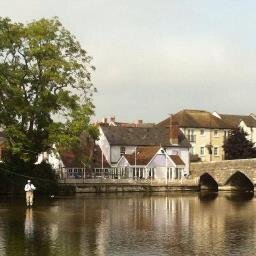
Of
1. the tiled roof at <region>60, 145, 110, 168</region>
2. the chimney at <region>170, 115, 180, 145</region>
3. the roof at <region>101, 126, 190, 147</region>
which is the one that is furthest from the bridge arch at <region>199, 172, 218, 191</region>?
the tiled roof at <region>60, 145, 110, 168</region>

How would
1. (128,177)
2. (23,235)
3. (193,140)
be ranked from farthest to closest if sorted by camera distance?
(193,140), (128,177), (23,235)

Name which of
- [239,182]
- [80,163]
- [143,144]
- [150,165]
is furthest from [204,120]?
[80,163]

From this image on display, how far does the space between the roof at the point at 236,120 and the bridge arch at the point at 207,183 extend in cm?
2103

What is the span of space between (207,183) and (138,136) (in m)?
11.6

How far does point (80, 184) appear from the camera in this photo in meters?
66.2

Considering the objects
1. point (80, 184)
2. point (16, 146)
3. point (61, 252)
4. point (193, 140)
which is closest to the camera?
point (61, 252)

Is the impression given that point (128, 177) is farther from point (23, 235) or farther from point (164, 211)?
point (23, 235)

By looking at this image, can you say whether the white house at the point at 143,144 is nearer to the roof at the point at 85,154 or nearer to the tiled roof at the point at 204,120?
the roof at the point at 85,154

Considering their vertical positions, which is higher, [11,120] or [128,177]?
[11,120]

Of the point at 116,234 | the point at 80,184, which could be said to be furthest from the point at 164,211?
the point at 80,184

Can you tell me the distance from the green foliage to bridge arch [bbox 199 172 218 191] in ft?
26.2

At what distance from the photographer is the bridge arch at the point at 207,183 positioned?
79.1 m

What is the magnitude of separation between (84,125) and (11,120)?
257 inches

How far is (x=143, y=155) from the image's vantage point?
258ft
